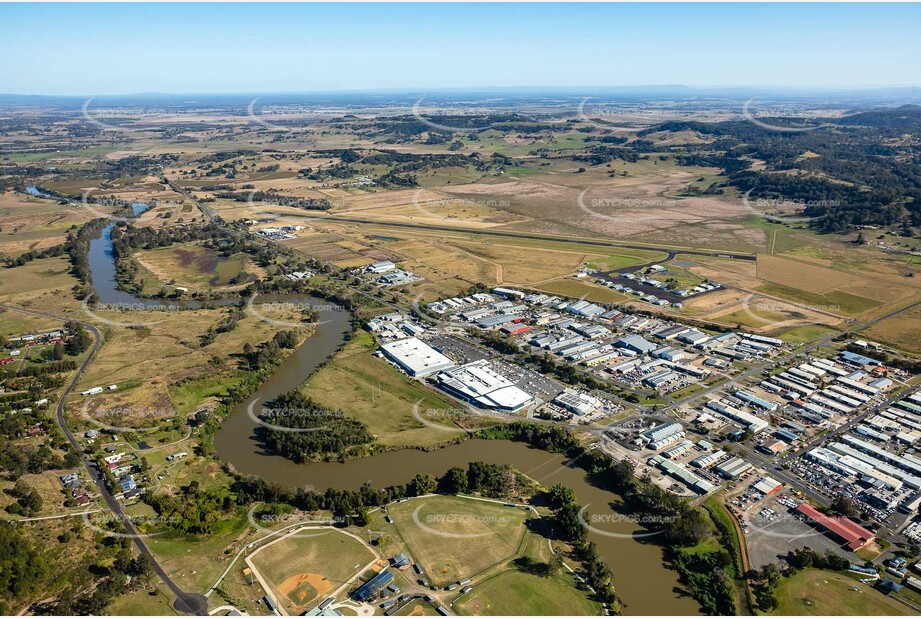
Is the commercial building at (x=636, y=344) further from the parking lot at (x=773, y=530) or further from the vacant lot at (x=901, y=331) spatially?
the vacant lot at (x=901, y=331)

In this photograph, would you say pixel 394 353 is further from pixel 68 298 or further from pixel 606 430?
pixel 68 298

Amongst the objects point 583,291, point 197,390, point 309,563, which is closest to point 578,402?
point 309,563

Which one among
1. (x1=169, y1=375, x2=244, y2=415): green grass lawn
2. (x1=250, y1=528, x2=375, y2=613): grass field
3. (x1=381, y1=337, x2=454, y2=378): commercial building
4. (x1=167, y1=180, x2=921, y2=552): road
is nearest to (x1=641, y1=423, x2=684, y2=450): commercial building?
(x1=167, y1=180, x2=921, y2=552): road

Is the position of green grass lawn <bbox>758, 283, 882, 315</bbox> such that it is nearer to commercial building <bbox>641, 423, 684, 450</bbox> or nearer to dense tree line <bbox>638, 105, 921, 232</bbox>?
dense tree line <bbox>638, 105, 921, 232</bbox>

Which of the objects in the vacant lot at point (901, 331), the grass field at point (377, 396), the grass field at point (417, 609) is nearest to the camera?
the grass field at point (417, 609)

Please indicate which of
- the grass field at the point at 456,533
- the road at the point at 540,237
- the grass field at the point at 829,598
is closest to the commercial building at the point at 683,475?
the grass field at the point at 829,598

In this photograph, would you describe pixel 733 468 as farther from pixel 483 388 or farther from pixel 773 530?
pixel 483 388

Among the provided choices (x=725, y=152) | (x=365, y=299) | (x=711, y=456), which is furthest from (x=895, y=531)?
(x=725, y=152)

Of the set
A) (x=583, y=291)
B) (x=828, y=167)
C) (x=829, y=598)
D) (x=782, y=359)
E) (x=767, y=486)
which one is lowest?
(x=829, y=598)
